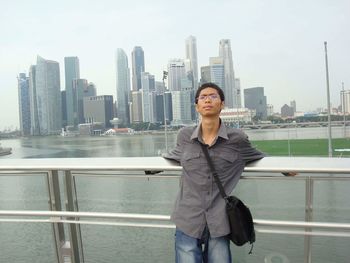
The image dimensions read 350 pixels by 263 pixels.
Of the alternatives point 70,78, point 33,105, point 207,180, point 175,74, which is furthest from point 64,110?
point 207,180

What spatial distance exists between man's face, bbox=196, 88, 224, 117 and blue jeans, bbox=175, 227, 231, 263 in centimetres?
51

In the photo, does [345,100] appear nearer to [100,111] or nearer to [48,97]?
[100,111]

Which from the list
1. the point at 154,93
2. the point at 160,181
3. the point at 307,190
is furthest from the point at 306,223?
the point at 154,93

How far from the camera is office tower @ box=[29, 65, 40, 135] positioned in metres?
52.4

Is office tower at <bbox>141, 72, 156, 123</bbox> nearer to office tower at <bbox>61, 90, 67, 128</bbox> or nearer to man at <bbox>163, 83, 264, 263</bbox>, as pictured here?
office tower at <bbox>61, 90, 67, 128</bbox>

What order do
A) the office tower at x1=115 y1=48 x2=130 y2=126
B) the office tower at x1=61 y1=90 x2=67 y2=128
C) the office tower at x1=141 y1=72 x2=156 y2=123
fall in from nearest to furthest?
the office tower at x1=141 y1=72 x2=156 y2=123, the office tower at x1=115 y1=48 x2=130 y2=126, the office tower at x1=61 y1=90 x2=67 y2=128

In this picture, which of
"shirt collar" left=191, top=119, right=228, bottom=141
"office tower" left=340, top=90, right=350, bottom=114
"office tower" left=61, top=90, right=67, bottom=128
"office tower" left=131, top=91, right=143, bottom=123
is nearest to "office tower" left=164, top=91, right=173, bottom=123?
"office tower" left=131, top=91, right=143, bottom=123

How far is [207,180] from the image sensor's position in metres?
1.66

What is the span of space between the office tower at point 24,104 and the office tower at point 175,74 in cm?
2547

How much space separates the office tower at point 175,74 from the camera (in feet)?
106

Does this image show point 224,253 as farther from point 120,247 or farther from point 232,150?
point 120,247

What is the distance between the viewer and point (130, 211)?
2162 millimetres

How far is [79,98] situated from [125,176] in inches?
2328

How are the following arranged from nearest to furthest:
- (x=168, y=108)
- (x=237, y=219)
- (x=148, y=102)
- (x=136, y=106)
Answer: (x=237, y=219) < (x=168, y=108) < (x=148, y=102) < (x=136, y=106)
